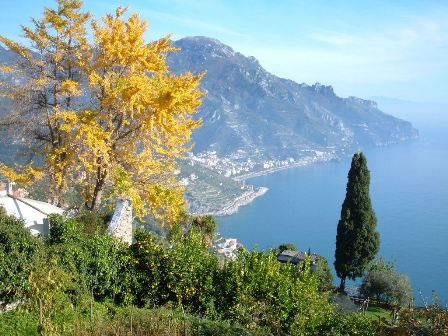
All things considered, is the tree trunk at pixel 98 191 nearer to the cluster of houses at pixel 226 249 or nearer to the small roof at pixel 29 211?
the small roof at pixel 29 211

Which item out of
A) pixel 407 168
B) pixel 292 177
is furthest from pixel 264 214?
pixel 407 168

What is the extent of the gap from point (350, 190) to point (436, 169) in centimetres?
15777

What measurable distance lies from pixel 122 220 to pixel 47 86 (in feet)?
A: 13.5

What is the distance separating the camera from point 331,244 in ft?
282

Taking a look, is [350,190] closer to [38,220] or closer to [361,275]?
[361,275]

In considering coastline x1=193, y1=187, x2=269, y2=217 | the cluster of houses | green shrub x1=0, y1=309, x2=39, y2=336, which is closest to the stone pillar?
the cluster of houses

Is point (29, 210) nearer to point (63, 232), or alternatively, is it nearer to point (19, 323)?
point (63, 232)

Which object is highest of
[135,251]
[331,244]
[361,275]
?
[135,251]

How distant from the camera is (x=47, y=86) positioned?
1169cm

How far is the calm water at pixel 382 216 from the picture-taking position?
74500mm

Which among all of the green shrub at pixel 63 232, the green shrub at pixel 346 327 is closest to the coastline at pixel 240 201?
the green shrub at pixel 63 232

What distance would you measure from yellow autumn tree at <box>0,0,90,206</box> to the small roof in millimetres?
568

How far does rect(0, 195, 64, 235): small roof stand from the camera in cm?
1126

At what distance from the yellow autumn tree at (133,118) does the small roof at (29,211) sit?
135 centimetres
